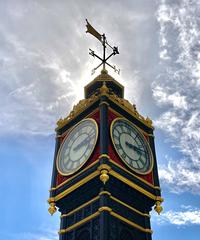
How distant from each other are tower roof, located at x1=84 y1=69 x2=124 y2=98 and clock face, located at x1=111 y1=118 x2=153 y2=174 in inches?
190

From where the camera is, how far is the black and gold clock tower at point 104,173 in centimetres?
2670

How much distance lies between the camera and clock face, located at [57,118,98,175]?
29219 mm

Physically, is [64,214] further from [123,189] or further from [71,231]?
[123,189]

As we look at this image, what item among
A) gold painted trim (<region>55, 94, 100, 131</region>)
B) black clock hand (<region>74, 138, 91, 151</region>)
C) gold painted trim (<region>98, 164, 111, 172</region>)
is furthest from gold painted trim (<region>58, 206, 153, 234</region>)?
gold painted trim (<region>55, 94, 100, 131</region>)

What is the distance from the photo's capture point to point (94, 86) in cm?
3556

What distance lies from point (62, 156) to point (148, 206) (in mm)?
6483

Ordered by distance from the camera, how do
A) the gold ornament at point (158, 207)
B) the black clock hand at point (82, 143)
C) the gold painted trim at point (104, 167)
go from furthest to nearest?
1. the black clock hand at point (82, 143)
2. the gold ornament at point (158, 207)
3. the gold painted trim at point (104, 167)

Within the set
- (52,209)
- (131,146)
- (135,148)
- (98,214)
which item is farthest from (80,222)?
Result: (135,148)

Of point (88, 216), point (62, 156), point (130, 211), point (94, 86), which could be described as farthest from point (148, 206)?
point (94, 86)

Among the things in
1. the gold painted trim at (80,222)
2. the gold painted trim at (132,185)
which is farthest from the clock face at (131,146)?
the gold painted trim at (80,222)

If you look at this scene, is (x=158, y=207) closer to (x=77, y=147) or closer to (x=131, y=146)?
(x=131, y=146)

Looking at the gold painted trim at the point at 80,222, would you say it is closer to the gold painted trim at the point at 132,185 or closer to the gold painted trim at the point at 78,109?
the gold painted trim at the point at 132,185

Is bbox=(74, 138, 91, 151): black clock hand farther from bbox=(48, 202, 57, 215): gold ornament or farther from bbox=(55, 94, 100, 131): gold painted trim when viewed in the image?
bbox=(48, 202, 57, 215): gold ornament

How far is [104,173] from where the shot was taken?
2634 cm
